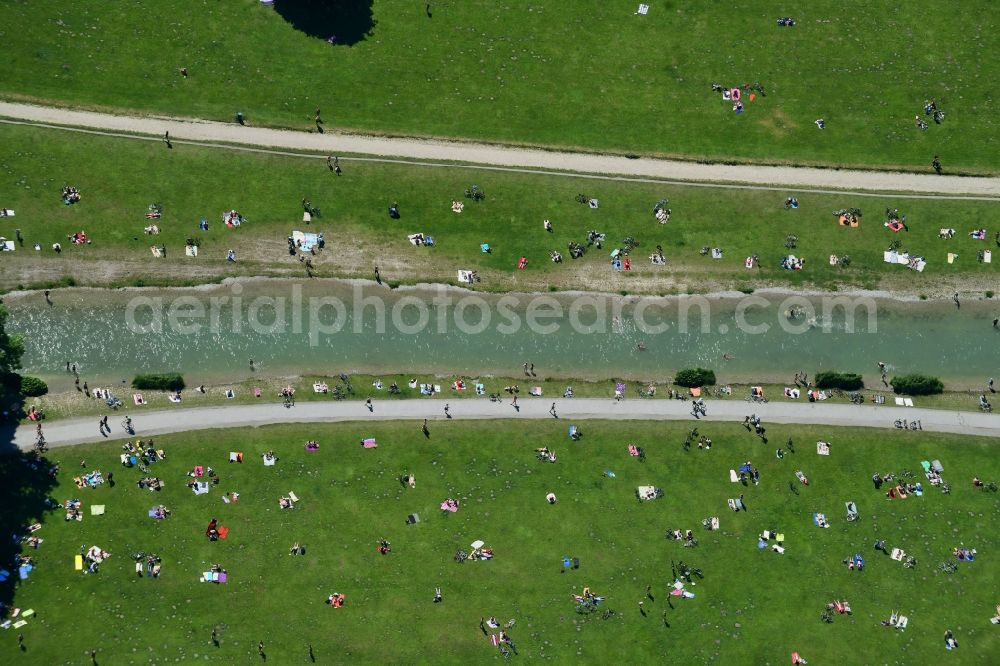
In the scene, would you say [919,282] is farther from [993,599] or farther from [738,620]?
[738,620]

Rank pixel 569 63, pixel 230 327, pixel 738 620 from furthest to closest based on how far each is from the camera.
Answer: pixel 569 63 < pixel 230 327 < pixel 738 620

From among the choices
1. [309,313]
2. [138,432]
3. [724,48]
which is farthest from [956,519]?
[138,432]

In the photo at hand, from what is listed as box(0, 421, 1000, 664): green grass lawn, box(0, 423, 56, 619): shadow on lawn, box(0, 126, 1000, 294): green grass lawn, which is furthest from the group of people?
box(0, 421, 1000, 664): green grass lawn

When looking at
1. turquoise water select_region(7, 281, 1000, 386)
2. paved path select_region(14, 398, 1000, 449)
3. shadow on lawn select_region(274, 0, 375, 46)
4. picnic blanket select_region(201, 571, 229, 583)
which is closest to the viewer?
picnic blanket select_region(201, 571, 229, 583)

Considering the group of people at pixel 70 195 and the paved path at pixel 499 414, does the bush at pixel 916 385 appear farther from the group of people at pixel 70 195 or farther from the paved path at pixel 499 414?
the group of people at pixel 70 195

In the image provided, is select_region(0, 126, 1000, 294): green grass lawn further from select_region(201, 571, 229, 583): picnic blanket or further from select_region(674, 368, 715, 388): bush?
select_region(201, 571, 229, 583): picnic blanket

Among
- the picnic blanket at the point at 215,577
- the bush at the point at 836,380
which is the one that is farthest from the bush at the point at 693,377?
the picnic blanket at the point at 215,577
